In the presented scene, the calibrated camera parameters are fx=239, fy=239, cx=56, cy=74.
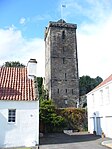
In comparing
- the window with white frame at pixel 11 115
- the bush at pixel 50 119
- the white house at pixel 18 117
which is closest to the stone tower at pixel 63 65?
the bush at pixel 50 119

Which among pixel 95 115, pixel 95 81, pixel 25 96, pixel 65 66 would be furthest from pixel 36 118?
pixel 95 81

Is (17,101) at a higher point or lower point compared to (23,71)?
lower

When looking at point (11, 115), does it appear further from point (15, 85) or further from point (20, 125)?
point (15, 85)

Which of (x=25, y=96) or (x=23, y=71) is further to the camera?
(x=23, y=71)

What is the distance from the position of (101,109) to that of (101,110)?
0.39 feet

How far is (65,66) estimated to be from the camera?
5462 cm

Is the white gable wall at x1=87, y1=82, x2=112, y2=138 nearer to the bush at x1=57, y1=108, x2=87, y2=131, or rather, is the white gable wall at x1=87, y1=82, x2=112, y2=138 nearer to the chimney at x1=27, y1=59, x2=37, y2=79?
the bush at x1=57, y1=108, x2=87, y2=131

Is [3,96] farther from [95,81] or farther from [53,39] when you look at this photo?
[95,81]

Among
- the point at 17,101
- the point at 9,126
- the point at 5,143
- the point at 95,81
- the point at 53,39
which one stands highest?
the point at 53,39

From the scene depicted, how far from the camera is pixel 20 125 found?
65.3ft

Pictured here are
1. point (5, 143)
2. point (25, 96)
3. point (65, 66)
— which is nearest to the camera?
point (5, 143)

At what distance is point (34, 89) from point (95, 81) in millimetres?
64391

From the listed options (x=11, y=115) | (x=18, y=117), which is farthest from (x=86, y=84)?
(x=11, y=115)

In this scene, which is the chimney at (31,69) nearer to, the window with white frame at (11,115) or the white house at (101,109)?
the window with white frame at (11,115)
